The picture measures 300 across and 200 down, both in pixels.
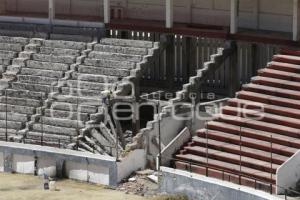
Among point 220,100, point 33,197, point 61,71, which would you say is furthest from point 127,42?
point 33,197

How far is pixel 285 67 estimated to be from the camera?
4531 cm

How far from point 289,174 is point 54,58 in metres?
14.4

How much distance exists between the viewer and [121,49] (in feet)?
164

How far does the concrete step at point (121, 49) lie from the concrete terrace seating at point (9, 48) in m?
3.84

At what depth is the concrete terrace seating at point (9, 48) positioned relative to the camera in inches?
2068

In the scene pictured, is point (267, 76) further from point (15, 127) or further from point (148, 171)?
point (15, 127)

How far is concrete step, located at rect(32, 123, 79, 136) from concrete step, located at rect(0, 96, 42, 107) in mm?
1363

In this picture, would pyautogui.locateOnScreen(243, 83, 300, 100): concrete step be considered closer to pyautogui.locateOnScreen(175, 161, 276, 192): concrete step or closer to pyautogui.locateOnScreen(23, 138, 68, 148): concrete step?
pyautogui.locateOnScreen(175, 161, 276, 192): concrete step

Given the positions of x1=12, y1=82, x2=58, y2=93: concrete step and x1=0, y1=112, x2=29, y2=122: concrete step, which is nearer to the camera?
x1=0, y1=112, x2=29, y2=122: concrete step

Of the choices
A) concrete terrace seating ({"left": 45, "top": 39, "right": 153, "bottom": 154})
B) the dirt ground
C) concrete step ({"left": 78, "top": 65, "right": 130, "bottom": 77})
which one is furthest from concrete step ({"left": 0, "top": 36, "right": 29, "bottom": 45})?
the dirt ground

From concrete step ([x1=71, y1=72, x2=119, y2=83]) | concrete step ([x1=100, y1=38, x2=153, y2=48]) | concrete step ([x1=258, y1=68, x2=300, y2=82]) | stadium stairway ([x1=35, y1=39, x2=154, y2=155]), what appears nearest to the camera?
concrete step ([x1=258, y1=68, x2=300, y2=82])

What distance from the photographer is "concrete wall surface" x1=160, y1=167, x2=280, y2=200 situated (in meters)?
39.8

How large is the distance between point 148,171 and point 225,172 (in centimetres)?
384

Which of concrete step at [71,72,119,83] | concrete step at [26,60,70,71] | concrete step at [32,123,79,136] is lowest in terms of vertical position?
concrete step at [32,123,79,136]
